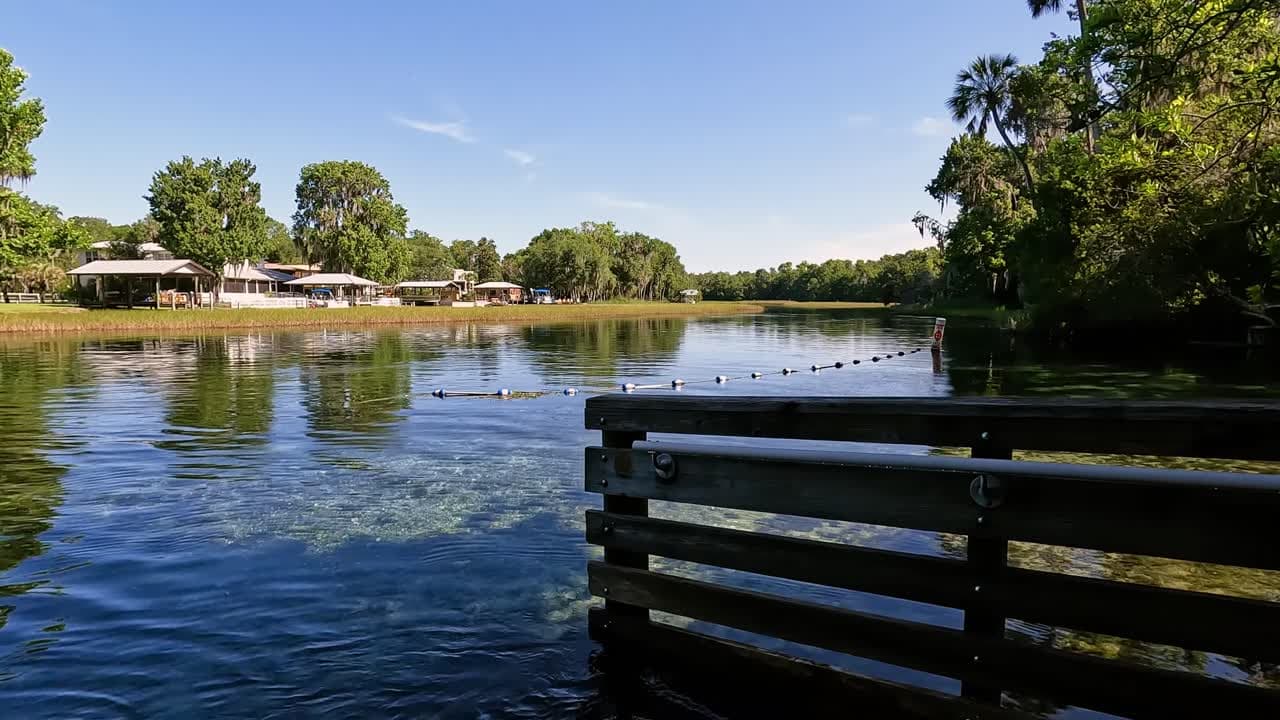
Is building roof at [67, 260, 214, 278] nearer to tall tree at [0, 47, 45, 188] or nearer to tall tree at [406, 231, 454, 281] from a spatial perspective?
tall tree at [0, 47, 45, 188]

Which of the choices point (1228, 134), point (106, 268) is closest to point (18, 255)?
point (106, 268)

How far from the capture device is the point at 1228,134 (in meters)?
22.9

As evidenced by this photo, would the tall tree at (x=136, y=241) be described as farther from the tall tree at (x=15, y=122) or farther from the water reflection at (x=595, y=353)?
the water reflection at (x=595, y=353)

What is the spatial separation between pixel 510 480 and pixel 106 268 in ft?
254

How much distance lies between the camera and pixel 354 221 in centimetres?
9875

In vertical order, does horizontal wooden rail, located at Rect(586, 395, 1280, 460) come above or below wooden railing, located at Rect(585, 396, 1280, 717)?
above

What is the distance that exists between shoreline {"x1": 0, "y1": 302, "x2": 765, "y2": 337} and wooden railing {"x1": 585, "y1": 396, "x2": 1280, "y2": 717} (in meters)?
57.4

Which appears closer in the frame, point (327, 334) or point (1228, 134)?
point (1228, 134)

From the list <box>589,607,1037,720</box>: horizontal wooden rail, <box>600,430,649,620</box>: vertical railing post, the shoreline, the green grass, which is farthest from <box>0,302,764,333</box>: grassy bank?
<box>589,607,1037,720</box>: horizontal wooden rail

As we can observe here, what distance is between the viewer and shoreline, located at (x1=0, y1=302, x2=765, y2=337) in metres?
49.0

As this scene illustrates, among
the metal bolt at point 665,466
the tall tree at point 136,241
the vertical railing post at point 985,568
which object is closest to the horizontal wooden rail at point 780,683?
the vertical railing post at point 985,568

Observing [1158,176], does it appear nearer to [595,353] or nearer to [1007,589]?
[595,353]

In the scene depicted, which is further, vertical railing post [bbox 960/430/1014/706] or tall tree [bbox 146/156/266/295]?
tall tree [bbox 146/156/266/295]

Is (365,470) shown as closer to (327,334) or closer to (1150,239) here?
(1150,239)
